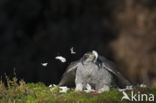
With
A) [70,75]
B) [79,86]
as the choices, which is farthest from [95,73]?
[70,75]

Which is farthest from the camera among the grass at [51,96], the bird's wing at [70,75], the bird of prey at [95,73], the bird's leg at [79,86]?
the bird's wing at [70,75]

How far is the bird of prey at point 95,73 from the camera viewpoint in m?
7.09

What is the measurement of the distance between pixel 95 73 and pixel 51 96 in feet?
1.95

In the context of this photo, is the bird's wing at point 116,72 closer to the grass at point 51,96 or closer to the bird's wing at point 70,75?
the grass at point 51,96

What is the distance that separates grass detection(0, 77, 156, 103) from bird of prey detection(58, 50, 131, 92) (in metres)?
0.15

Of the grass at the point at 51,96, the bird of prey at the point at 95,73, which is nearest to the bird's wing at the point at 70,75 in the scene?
the bird of prey at the point at 95,73

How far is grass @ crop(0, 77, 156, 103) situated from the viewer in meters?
6.71

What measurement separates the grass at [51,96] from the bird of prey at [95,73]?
0.48 feet

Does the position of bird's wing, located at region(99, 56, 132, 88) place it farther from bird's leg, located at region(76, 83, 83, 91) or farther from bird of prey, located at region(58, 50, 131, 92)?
bird's leg, located at region(76, 83, 83, 91)

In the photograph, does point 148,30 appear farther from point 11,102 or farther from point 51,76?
point 11,102

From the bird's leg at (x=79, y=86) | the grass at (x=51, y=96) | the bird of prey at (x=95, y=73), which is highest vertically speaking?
the bird of prey at (x=95, y=73)

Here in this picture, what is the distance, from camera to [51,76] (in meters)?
10.1

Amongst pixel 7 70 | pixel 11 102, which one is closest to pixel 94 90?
pixel 11 102

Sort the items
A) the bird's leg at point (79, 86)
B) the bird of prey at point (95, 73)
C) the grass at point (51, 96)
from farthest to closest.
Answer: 1. the bird's leg at point (79, 86)
2. the bird of prey at point (95, 73)
3. the grass at point (51, 96)
